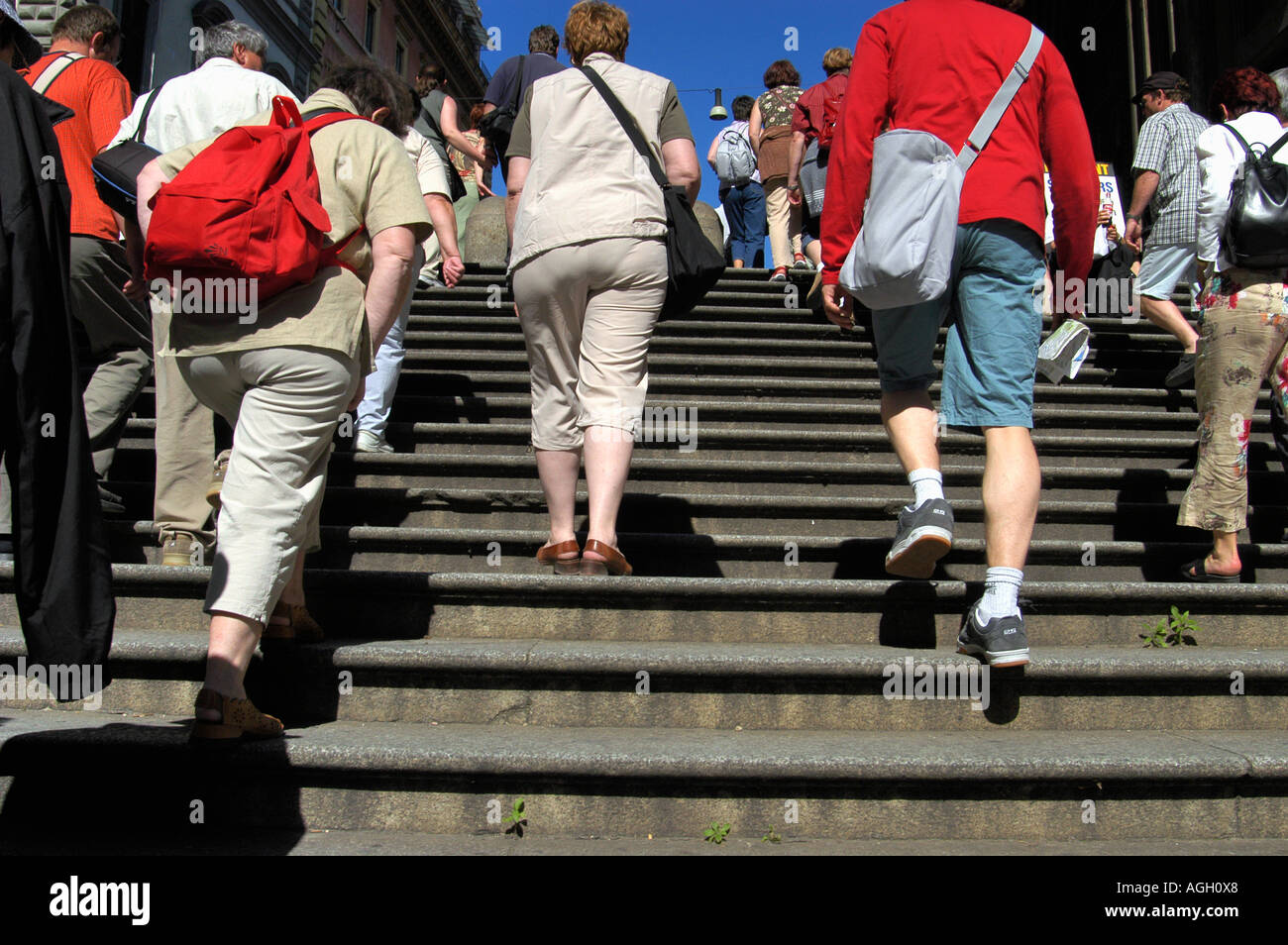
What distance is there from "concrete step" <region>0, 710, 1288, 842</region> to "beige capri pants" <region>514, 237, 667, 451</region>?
1.27m

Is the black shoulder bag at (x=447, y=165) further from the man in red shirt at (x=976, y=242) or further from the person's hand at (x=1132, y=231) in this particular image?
the person's hand at (x=1132, y=231)

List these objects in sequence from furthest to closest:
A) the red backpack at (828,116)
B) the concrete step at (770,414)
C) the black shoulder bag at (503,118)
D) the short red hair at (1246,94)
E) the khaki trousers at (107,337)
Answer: the red backpack at (828,116) < the black shoulder bag at (503,118) < the concrete step at (770,414) < the short red hair at (1246,94) < the khaki trousers at (107,337)

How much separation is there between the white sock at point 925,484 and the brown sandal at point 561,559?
1075mm

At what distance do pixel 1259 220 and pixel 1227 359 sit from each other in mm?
512

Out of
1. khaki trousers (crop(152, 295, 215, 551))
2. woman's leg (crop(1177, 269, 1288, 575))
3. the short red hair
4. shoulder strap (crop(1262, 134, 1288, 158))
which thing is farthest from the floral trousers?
khaki trousers (crop(152, 295, 215, 551))

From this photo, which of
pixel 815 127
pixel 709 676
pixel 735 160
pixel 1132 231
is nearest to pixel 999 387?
pixel 709 676

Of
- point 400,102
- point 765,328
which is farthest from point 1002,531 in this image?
point 765,328

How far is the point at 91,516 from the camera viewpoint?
85.8 inches

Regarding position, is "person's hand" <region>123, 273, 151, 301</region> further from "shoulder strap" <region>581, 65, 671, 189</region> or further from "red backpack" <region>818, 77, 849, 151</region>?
"red backpack" <region>818, 77, 849, 151</region>

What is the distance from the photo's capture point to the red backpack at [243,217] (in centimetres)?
253

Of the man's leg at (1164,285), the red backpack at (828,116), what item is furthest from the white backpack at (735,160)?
the man's leg at (1164,285)

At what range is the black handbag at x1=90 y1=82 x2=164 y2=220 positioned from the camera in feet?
9.70
